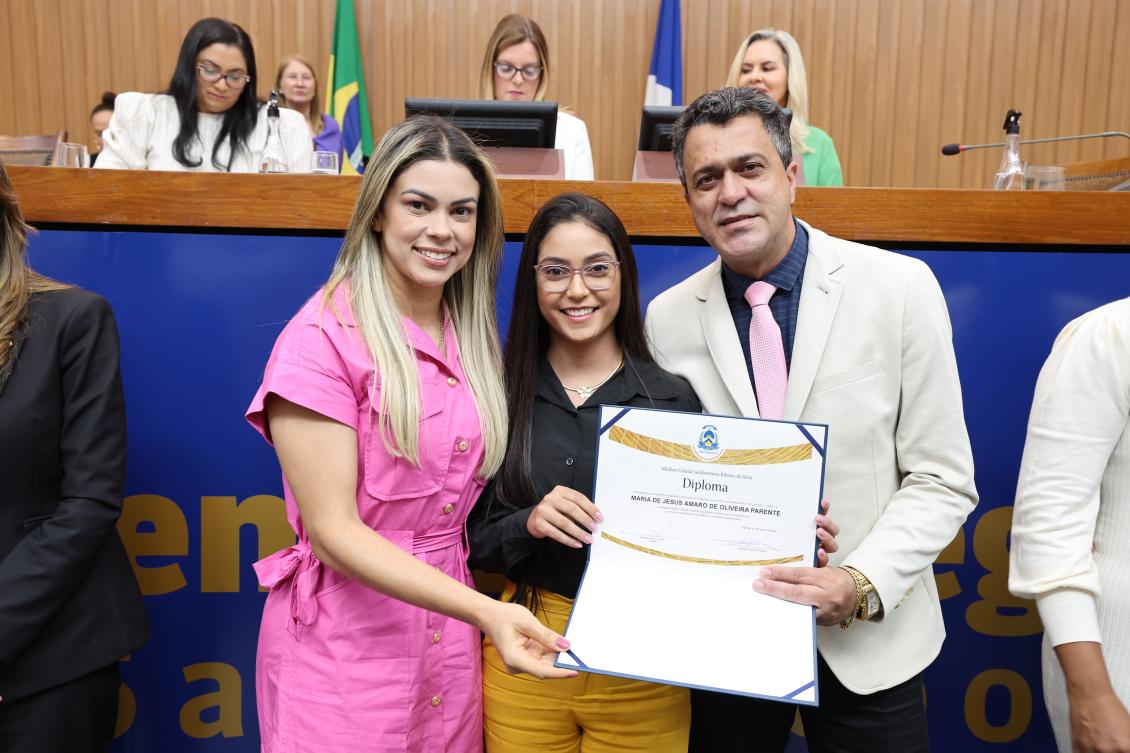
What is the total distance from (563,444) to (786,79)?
251cm

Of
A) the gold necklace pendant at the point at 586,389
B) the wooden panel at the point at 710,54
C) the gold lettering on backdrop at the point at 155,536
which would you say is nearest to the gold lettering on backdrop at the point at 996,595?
the gold necklace pendant at the point at 586,389

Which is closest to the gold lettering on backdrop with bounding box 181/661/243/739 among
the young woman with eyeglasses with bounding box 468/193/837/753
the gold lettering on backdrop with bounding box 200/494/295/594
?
the gold lettering on backdrop with bounding box 200/494/295/594

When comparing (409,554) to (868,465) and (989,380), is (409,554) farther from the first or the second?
(989,380)

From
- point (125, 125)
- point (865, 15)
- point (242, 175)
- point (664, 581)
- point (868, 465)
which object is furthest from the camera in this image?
point (865, 15)

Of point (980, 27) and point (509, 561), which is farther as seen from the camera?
point (980, 27)

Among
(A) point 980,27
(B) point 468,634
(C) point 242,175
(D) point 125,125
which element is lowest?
(B) point 468,634

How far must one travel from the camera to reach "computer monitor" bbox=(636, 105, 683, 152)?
90.5 inches

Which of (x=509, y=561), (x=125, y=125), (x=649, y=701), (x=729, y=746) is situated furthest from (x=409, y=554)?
(x=125, y=125)

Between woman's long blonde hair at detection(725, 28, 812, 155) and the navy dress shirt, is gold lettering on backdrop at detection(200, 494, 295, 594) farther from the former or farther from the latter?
woman's long blonde hair at detection(725, 28, 812, 155)

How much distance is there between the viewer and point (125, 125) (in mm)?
2877

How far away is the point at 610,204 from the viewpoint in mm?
1827

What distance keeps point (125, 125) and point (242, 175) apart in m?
1.43

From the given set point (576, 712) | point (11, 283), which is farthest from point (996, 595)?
point (11, 283)
